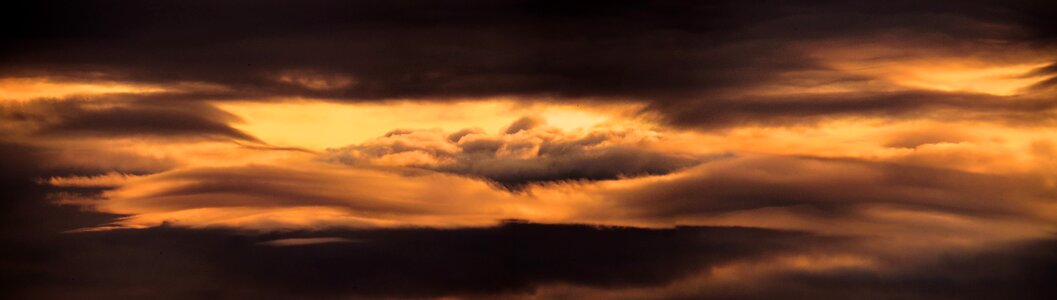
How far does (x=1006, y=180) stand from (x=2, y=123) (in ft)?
17.5

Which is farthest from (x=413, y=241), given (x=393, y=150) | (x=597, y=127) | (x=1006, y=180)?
(x=1006, y=180)

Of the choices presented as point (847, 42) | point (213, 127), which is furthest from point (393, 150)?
point (847, 42)

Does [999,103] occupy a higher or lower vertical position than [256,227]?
higher

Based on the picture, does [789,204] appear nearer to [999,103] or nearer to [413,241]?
[999,103]

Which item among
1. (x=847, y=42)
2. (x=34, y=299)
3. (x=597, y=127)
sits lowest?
(x=34, y=299)

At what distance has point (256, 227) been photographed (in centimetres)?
582

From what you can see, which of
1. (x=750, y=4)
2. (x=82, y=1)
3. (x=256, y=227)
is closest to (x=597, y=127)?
(x=750, y=4)

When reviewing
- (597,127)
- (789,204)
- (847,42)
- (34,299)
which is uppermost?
(847,42)

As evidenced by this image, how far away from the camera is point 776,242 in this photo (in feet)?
19.1

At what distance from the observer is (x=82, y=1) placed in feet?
19.5

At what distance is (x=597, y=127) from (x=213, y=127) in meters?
2.05

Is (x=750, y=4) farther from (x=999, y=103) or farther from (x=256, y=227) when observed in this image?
(x=256, y=227)

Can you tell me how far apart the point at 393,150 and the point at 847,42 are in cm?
250

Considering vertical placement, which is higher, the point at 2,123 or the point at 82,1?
the point at 82,1
